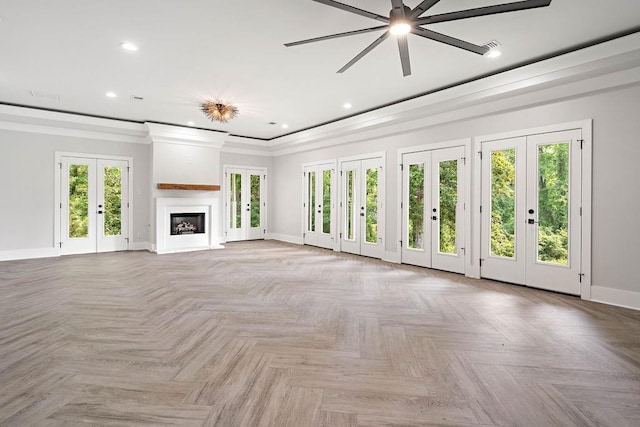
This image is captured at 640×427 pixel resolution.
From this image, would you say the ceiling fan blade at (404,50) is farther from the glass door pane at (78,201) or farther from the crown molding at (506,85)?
the glass door pane at (78,201)

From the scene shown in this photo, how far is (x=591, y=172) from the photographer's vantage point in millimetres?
4371

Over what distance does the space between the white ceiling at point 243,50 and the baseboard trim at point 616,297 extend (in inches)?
118

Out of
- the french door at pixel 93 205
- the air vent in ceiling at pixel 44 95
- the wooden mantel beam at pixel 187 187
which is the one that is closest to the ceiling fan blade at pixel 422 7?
the air vent in ceiling at pixel 44 95

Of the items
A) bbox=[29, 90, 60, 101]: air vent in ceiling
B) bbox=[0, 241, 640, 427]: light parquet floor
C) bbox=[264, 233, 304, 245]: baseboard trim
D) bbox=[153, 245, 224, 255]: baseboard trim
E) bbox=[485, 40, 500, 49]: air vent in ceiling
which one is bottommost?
bbox=[0, 241, 640, 427]: light parquet floor

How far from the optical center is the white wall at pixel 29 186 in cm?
694

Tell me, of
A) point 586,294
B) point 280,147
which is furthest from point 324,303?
point 280,147

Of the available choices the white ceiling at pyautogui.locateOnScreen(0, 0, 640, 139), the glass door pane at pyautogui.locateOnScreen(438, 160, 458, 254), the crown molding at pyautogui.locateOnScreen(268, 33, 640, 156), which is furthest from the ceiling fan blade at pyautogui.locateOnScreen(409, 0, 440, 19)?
the glass door pane at pyautogui.locateOnScreen(438, 160, 458, 254)

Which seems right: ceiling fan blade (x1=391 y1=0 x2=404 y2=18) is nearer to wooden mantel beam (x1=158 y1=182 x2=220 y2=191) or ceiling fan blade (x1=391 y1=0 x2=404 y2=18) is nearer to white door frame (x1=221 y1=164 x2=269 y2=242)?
wooden mantel beam (x1=158 y1=182 x2=220 y2=191)

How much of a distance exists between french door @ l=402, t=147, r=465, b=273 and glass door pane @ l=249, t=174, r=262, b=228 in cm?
514

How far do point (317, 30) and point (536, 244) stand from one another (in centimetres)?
420

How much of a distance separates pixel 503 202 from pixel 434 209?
1.22 m

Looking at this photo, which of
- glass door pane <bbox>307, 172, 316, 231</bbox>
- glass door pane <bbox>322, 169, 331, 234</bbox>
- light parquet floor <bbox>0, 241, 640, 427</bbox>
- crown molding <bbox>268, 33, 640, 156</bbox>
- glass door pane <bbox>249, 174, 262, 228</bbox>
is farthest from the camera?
glass door pane <bbox>249, 174, 262, 228</bbox>

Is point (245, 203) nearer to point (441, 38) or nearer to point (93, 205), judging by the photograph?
point (93, 205)

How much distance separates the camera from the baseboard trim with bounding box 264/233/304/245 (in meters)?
9.74
